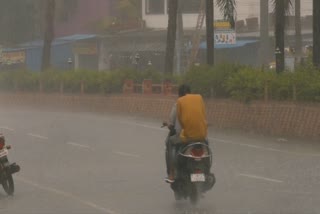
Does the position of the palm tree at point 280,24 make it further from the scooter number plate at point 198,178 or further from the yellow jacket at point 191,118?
the scooter number plate at point 198,178

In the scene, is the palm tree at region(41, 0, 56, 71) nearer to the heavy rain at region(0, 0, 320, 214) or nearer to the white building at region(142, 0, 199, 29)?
the heavy rain at region(0, 0, 320, 214)

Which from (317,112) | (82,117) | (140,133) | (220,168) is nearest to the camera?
(220,168)

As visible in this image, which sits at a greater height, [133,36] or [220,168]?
[133,36]

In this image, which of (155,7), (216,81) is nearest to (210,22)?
(216,81)

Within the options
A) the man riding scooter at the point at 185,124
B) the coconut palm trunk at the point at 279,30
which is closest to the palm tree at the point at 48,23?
the coconut palm trunk at the point at 279,30

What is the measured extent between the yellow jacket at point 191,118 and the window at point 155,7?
5577 centimetres

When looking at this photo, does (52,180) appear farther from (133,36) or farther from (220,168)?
(133,36)

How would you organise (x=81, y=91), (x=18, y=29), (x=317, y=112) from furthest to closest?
(x=18, y=29) < (x=81, y=91) < (x=317, y=112)

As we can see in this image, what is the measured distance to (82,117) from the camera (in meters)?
34.1

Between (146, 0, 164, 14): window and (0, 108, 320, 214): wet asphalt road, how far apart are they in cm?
4023

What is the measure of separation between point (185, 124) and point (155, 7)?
5645 cm

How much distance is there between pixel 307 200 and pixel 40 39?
62.5 metres

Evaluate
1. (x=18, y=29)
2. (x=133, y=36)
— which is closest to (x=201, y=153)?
(x=133, y=36)

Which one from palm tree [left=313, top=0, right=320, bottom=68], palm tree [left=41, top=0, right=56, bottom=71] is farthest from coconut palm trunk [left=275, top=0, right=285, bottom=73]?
palm tree [left=41, top=0, right=56, bottom=71]
